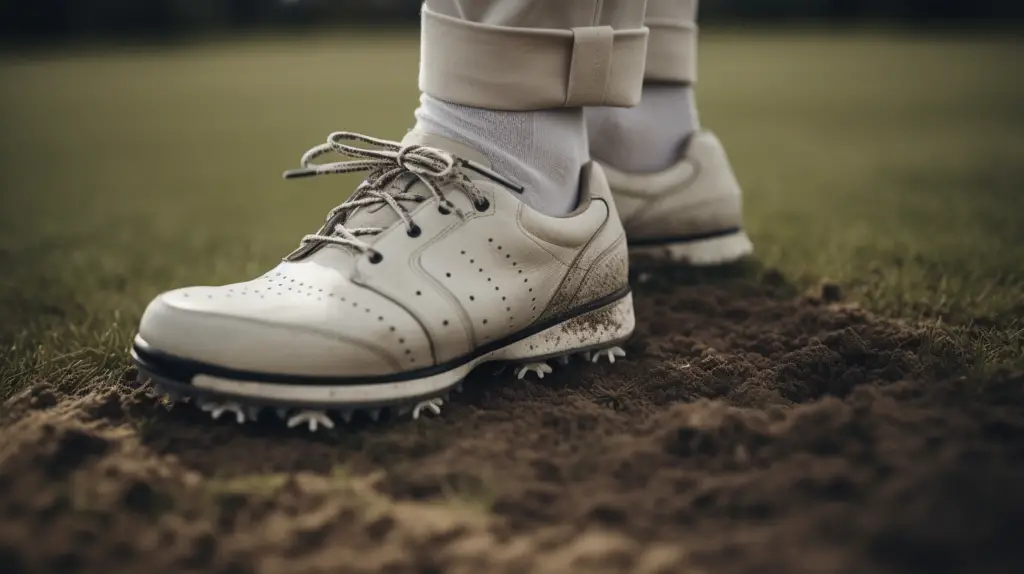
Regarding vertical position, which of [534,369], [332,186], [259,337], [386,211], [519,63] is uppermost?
[519,63]

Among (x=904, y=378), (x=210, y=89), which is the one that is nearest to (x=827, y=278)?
(x=904, y=378)

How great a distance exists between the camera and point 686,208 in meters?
1.81

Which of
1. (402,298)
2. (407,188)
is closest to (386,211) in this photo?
(407,188)

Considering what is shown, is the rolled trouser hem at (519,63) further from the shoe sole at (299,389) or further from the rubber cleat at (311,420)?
the rubber cleat at (311,420)

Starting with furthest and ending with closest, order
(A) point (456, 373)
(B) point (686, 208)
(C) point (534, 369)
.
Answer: (B) point (686, 208), (C) point (534, 369), (A) point (456, 373)

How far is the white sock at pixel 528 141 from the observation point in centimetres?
125

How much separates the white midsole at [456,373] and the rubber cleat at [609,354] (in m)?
0.02

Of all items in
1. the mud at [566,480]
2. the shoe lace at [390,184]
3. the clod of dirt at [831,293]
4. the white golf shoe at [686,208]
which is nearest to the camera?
the mud at [566,480]

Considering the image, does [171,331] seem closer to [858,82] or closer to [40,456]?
[40,456]

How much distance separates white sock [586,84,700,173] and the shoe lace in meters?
0.67

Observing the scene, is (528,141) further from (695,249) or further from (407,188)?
(695,249)

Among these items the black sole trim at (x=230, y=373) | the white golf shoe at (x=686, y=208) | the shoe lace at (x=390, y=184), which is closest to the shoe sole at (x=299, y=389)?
the black sole trim at (x=230, y=373)

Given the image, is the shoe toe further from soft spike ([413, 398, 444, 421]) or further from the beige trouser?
the beige trouser

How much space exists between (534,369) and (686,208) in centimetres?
71
